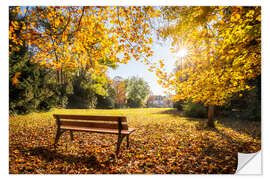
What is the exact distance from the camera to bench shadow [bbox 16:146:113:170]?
2.05 metres

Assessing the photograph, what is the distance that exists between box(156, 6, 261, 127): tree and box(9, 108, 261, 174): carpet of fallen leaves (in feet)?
4.45

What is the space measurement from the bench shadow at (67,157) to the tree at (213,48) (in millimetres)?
2629

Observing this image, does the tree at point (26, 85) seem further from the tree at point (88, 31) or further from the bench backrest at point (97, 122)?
the bench backrest at point (97, 122)

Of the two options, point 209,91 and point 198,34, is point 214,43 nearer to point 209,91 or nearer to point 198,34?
point 198,34

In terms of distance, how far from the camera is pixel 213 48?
300 centimetres

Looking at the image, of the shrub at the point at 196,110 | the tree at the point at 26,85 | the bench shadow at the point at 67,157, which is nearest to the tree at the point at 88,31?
the tree at the point at 26,85

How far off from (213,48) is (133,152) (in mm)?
3413

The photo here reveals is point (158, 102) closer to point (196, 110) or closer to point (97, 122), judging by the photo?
point (196, 110)

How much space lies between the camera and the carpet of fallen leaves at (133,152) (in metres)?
1.97

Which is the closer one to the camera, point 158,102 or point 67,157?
point 67,157

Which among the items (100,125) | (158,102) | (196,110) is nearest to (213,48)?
(158,102)

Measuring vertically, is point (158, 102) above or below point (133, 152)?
above

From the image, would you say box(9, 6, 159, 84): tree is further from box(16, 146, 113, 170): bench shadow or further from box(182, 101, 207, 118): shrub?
box(182, 101, 207, 118): shrub
